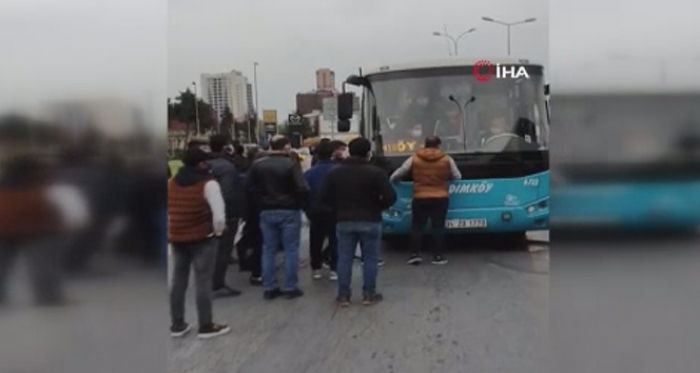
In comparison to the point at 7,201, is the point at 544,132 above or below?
above

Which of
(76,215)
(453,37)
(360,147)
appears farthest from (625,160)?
(76,215)

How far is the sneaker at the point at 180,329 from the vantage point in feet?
6.74

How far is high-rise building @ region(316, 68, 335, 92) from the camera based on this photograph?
2008 mm

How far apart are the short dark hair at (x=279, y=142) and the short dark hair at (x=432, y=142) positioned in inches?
41.7

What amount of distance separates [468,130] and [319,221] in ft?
2.79

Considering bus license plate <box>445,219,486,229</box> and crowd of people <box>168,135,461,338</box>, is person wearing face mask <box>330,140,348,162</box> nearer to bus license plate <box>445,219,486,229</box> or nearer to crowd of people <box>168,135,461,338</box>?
crowd of people <box>168,135,461,338</box>

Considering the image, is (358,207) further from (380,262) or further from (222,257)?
(222,257)

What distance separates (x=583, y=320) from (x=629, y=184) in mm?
425

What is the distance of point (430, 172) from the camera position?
8.93 ft

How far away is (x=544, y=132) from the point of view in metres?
2.17

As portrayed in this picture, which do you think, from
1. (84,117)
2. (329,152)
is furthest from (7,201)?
(329,152)

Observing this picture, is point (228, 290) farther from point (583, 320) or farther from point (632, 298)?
point (632, 298)

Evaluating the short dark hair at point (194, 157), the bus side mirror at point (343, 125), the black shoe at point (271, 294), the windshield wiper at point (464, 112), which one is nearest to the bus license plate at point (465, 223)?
the windshield wiper at point (464, 112)

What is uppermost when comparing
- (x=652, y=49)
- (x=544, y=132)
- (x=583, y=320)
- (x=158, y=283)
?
(x=652, y=49)
